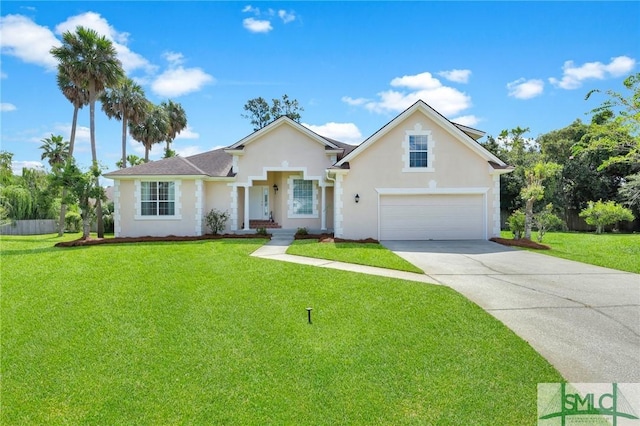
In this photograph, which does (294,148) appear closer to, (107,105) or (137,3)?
(137,3)

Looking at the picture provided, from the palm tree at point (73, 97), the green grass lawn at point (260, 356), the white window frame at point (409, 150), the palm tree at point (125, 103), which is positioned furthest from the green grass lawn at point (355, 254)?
the palm tree at point (125, 103)

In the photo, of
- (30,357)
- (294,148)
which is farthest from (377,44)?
(30,357)

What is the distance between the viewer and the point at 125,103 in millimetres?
30578

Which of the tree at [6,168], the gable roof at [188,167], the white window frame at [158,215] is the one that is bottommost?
the white window frame at [158,215]

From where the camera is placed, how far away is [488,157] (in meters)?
16.0

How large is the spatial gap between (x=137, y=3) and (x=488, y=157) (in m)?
14.4

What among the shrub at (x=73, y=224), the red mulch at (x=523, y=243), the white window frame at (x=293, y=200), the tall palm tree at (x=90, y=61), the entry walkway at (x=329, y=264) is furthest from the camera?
the shrub at (x=73, y=224)

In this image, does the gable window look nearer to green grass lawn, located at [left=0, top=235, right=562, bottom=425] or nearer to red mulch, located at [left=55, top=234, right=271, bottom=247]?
red mulch, located at [left=55, top=234, right=271, bottom=247]

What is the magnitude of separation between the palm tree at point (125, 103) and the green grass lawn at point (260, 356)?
87.3 feet

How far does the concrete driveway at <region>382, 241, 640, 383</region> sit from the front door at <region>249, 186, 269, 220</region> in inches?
433

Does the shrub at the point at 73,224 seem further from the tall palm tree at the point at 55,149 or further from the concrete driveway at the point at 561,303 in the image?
the concrete driveway at the point at 561,303

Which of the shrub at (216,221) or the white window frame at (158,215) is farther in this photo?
the shrub at (216,221)

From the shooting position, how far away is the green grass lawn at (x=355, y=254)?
999cm

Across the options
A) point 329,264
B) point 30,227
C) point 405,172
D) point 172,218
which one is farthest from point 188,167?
point 30,227
